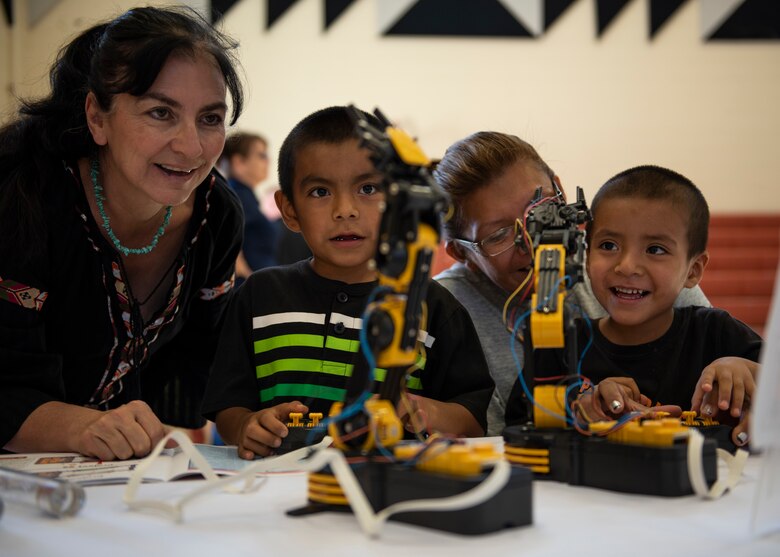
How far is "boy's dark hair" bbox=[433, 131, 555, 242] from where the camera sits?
1.85 meters

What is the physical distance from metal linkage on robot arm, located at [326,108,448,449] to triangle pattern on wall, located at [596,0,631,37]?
8.46 m

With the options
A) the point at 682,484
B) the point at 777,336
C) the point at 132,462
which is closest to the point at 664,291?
the point at 682,484

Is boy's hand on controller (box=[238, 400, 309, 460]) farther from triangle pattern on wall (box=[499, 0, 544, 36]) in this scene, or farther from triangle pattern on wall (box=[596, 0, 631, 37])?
triangle pattern on wall (box=[596, 0, 631, 37])

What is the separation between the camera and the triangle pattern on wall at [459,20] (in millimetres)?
8625

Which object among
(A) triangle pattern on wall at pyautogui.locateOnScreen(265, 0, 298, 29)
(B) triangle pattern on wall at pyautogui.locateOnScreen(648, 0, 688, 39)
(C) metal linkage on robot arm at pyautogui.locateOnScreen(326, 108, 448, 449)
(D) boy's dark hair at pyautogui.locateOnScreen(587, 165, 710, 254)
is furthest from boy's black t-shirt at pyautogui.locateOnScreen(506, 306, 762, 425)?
(B) triangle pattern on wall at pyautogui.locateOnScreen(648, 0, 688, 39)

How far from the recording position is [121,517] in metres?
0.89

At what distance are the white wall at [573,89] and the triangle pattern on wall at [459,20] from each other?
0.09 metres

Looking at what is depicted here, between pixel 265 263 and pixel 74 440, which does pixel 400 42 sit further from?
pixel 74 440

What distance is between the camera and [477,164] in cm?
186

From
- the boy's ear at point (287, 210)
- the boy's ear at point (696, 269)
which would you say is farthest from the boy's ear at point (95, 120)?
the boy's ear at point (696, 269)

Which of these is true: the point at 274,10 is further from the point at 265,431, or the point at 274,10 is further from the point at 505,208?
the point at 265,431

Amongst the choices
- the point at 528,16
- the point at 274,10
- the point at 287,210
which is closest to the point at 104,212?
the point at 287,210

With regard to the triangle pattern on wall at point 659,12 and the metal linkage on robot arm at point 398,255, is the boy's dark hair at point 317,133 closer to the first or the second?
the metal linkage on robot arm at point 398,255

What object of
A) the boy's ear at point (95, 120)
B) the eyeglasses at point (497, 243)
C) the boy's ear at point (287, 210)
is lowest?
the eyeglasses at point (497, 243)
